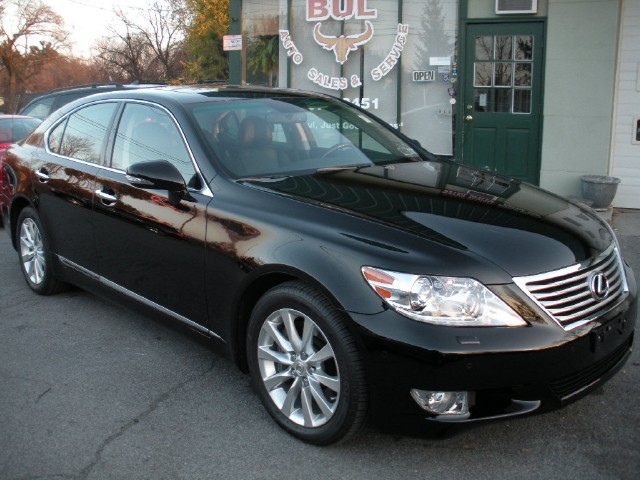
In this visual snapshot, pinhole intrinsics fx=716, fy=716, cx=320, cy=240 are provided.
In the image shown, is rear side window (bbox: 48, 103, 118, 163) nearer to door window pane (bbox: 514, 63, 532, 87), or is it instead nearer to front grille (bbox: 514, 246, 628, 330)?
front grille (bbox: 514, 246, 628, 330)

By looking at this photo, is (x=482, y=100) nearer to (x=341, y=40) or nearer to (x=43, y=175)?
(x=341, y=40)

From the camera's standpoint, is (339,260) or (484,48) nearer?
(339,260)

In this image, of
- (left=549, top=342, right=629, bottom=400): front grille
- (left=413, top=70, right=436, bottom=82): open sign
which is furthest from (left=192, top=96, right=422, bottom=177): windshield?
(left=413, top=70, right=436, bottom=82): open sign

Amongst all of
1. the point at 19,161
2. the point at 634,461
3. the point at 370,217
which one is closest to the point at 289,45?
the point at 19,161

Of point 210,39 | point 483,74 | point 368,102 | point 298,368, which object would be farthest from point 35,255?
point 210,39

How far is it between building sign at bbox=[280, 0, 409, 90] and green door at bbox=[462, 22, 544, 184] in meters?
1.11

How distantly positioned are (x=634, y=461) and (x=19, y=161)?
4788 mm

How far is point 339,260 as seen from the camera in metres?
3.12

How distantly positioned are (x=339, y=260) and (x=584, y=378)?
1.19 m

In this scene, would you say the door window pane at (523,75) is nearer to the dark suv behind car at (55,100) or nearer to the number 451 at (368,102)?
the number 451 at (368,102)

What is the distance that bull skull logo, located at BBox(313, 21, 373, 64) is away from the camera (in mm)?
9984

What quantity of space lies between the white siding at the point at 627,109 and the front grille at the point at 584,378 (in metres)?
6.14

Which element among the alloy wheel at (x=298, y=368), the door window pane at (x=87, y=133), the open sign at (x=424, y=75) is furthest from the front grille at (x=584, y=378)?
the open sign at (x=424, y=75)

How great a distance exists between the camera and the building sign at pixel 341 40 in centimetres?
988
